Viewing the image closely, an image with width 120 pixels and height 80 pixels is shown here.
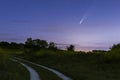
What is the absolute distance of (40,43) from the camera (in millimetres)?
136750

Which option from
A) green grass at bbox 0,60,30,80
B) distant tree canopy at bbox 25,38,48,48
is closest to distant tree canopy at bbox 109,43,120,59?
green grass at bbox 0,60,30,80

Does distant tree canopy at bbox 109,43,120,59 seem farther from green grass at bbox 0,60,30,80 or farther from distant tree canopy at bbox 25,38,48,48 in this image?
distant tree canopy at bbox 25,38,48,48

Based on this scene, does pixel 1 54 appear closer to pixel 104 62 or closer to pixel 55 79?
pixel 104 62

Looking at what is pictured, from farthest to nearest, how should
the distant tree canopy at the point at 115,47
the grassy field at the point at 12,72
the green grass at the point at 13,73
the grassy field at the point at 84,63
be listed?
the distant tree canopy at the point at 115,47
the grassy field at the point at 84,63
the grassy field at the point at 12,72
the green grass at the point at 13,73

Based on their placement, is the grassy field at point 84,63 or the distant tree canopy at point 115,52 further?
the distant tree canopy at point 115,52

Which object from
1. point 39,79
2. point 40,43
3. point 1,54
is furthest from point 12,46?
point 39,79

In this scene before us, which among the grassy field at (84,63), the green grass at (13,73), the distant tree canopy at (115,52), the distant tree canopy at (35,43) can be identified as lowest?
the green grass at (13,73)

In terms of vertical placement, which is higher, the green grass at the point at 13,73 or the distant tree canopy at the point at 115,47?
the distant tree canopy at the point at 115,47

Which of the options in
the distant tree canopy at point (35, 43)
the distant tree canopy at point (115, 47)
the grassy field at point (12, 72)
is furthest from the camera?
the distant tree canopy at point (35, 43)

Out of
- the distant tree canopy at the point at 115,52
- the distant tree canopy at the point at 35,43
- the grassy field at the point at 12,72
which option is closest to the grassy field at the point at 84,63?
the distant tree canopy at the point at 115,52

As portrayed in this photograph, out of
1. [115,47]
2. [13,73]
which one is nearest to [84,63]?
[115,47]

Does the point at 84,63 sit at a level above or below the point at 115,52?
below

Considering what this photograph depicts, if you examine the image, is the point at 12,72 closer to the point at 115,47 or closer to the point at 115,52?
the point at 115,52

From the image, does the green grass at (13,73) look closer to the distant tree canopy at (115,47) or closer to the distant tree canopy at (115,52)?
the distant tree canopy at (115,52)
